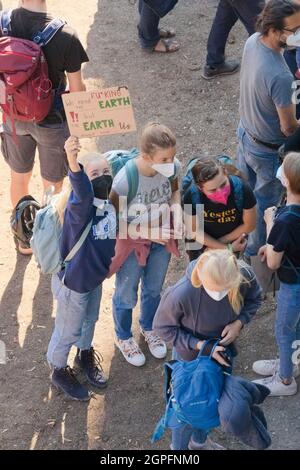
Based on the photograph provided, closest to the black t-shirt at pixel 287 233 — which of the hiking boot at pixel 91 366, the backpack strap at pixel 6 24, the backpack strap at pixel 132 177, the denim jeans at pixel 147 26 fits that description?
the backpack strap at pixel 132 177

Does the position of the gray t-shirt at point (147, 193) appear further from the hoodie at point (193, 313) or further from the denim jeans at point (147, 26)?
the denim jeans at point (147, 26)

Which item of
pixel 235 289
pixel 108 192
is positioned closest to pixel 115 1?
pixel 108 192

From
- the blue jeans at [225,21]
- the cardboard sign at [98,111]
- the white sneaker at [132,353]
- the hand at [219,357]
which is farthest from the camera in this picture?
the blue jeans at [225,21]

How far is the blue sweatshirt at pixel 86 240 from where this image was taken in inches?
138

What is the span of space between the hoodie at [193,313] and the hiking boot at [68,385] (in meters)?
0.94

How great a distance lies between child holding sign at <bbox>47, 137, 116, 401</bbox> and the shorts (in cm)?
99

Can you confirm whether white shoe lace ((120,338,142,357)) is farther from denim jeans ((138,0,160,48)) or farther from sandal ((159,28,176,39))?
sandal ((159,28,176,39))

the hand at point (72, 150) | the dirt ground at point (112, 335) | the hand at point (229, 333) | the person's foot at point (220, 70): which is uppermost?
the hand at point (72, 150)

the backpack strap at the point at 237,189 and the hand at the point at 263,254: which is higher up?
the backpack strap at the point at 237,189

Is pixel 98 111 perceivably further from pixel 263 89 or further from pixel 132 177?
pixel 263 89

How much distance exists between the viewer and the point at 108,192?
3695 millimetres

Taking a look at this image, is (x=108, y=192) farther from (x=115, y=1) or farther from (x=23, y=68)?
(x=115, y=1)

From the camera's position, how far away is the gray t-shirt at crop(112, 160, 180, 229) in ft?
12.6
